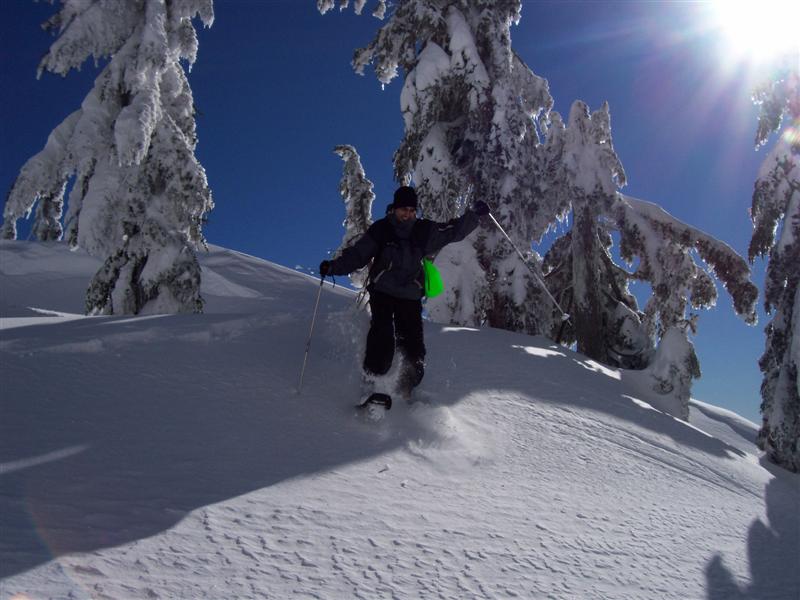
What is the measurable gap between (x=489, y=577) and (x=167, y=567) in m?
1.23

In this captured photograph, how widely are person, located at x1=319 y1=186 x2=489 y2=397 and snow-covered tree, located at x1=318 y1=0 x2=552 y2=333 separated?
6.53 m

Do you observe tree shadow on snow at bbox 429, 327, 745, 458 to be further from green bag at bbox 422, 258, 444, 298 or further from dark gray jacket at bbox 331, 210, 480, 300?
dark gray jacket at bbox 331, 210, 480, 300

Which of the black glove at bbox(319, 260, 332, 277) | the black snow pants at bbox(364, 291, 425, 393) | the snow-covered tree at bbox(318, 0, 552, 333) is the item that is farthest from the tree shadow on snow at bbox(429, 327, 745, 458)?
the snow-covered tree at bbox(318, 0, 552, 333)

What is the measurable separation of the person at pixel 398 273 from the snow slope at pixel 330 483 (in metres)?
0.47

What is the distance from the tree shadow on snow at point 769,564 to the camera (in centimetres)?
275

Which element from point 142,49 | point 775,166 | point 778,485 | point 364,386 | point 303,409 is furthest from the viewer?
point 142,49

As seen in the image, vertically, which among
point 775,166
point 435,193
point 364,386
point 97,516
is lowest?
point 97,516

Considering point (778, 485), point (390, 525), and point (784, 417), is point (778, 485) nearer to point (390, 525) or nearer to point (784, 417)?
point (784, 417)

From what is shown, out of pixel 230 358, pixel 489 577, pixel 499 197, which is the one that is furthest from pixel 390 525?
pixel 499 197

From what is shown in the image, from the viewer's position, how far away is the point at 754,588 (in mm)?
2820

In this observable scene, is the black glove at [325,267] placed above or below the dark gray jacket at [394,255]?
below

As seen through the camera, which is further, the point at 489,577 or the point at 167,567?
the point at 489,577

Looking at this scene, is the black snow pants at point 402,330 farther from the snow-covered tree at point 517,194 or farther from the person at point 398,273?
the snow-covered tree at point 517,194

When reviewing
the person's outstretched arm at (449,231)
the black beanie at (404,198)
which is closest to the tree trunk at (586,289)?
the person's outstretched arm at (449,231)
